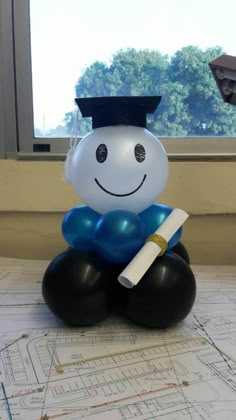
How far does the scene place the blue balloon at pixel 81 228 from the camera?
570mm

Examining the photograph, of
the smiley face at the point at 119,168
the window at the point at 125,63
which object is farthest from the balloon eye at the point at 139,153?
the window at the point at 125,63

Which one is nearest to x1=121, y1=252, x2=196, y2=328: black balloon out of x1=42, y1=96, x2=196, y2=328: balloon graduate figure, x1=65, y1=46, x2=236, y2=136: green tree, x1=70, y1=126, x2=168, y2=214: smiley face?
x1=42, y1=96, x2=196, y2=328: balloon graduate figure

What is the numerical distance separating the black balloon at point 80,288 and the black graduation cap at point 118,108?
0.20 metres

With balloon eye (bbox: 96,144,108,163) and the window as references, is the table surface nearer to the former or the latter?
balloon eye (bbox: 96,144,108,163)

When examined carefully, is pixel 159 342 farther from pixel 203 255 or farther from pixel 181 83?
pixel 181 83

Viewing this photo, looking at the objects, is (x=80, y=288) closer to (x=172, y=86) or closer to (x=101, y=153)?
(x=101, y=153)

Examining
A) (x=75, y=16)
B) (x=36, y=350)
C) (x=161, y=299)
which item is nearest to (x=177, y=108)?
(x=75, y=16)

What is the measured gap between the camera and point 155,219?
578 millimetres

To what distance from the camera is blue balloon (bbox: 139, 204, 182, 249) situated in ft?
1.88

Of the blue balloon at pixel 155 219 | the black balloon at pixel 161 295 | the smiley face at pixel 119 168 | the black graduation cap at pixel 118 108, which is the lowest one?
the black balloon at pixel 161 295

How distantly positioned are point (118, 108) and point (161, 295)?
0.89 ft

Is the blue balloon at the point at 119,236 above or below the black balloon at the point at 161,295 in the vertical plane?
above

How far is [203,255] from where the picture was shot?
926 millimetres

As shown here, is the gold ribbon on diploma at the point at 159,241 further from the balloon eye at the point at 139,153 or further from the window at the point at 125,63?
the window at the point at 125,63
